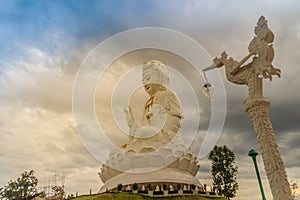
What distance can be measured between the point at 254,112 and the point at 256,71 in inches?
67.0

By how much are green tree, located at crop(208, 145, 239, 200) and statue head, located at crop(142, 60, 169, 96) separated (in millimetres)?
8108

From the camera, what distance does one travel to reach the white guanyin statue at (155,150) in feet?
70.2

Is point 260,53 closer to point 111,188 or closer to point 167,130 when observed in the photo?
point 167,130

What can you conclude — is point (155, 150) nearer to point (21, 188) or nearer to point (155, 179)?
point (155, 179)

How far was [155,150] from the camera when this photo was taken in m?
22.2

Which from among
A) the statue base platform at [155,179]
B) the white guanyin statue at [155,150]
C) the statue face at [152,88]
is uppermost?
the statue face at [152,88]

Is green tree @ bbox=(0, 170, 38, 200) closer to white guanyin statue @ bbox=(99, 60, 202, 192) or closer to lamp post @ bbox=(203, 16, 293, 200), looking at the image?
white guanyin statue @ bbox=(99, 60, 202, 192)

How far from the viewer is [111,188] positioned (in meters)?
21.4

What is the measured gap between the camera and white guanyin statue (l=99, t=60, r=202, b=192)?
843 inches

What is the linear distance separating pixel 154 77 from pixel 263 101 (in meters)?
15.0

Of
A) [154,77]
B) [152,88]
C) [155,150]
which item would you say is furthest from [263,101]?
[152,88]

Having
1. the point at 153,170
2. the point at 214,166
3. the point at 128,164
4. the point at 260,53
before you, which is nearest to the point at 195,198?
the point at 153,170

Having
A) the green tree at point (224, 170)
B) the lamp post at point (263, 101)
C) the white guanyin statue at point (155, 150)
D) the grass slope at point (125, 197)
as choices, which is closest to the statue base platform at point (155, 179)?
the white guanyin statue at point (155, 150)

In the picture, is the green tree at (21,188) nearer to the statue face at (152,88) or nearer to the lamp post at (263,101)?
the statue face at (152,88)
